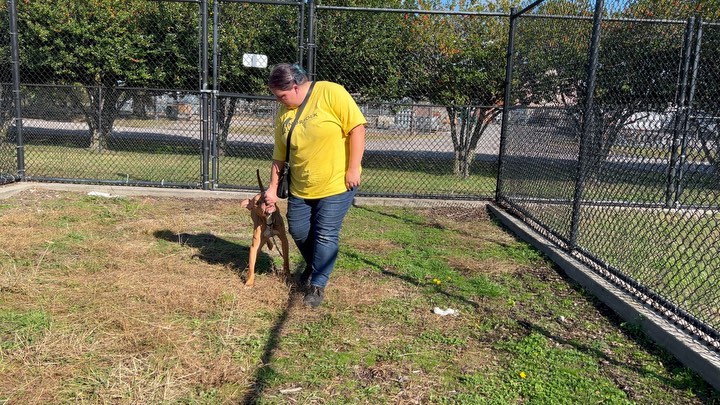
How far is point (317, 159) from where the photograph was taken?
151 inches

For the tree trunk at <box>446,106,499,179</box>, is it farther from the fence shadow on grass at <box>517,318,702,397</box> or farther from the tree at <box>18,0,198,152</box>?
the tree at <box>18,0,198,152</box>

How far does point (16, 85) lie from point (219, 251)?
4.50 metres

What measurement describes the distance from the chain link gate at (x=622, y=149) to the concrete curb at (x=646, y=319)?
92 millimetres

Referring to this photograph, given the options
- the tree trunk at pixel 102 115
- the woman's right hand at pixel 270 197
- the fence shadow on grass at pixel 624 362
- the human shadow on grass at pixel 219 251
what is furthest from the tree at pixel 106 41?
the fence shadow on grass at pixel 624 362

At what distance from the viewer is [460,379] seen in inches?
120

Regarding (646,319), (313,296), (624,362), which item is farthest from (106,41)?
(624,362)

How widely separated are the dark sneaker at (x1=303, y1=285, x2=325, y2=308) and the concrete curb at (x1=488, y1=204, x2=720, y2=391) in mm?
2132

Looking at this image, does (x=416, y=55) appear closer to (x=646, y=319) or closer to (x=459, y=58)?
(x=459, y=58)

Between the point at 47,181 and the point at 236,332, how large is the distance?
583 cm

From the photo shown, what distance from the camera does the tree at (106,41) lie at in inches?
483

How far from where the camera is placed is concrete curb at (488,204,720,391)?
3.09m

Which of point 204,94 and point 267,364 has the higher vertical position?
point 204,94

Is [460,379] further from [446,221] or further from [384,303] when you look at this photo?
[446,221]

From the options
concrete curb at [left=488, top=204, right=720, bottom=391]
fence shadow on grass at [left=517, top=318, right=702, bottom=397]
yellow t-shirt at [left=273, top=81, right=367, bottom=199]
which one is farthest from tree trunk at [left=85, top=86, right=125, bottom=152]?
fence shadow on grass at [left=517, top=318, right=702, bottom=397]
